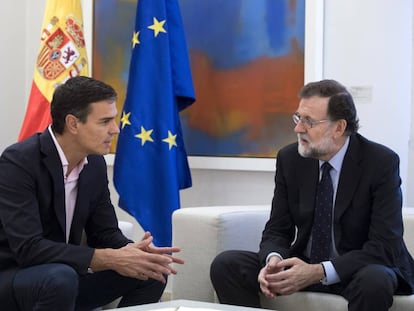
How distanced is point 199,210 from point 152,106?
3.35 ft

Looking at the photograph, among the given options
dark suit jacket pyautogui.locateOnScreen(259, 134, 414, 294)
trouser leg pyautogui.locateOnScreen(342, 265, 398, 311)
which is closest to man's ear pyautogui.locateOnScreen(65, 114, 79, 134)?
dark suit jacket pyautogui.locateOnScreen(259, 134, 414, 294)

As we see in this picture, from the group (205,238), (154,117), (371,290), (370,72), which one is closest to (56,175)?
(205,238)

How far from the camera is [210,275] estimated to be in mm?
2543

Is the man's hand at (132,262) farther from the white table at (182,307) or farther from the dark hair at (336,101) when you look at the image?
the dark hair at (336,101)

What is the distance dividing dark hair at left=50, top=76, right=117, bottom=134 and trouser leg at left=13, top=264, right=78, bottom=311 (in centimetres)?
52

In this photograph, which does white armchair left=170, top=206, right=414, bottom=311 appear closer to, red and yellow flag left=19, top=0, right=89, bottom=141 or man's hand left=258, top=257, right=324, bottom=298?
man's hand left=258, top=257, right=324, bottom=298

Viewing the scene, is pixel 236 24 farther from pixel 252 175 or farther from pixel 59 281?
pixel 59 281

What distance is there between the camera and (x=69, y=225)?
2.43 metres

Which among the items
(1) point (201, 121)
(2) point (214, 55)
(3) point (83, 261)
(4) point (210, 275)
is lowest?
(4) point (210, 275)

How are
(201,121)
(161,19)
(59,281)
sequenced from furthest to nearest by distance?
(201,121), (161,19), (59,281)

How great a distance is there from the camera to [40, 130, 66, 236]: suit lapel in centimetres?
232

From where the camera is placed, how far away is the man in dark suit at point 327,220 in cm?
236

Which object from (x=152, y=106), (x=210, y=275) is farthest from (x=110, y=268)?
(x=152, y=106)

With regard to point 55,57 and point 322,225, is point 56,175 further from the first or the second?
point 55,57
